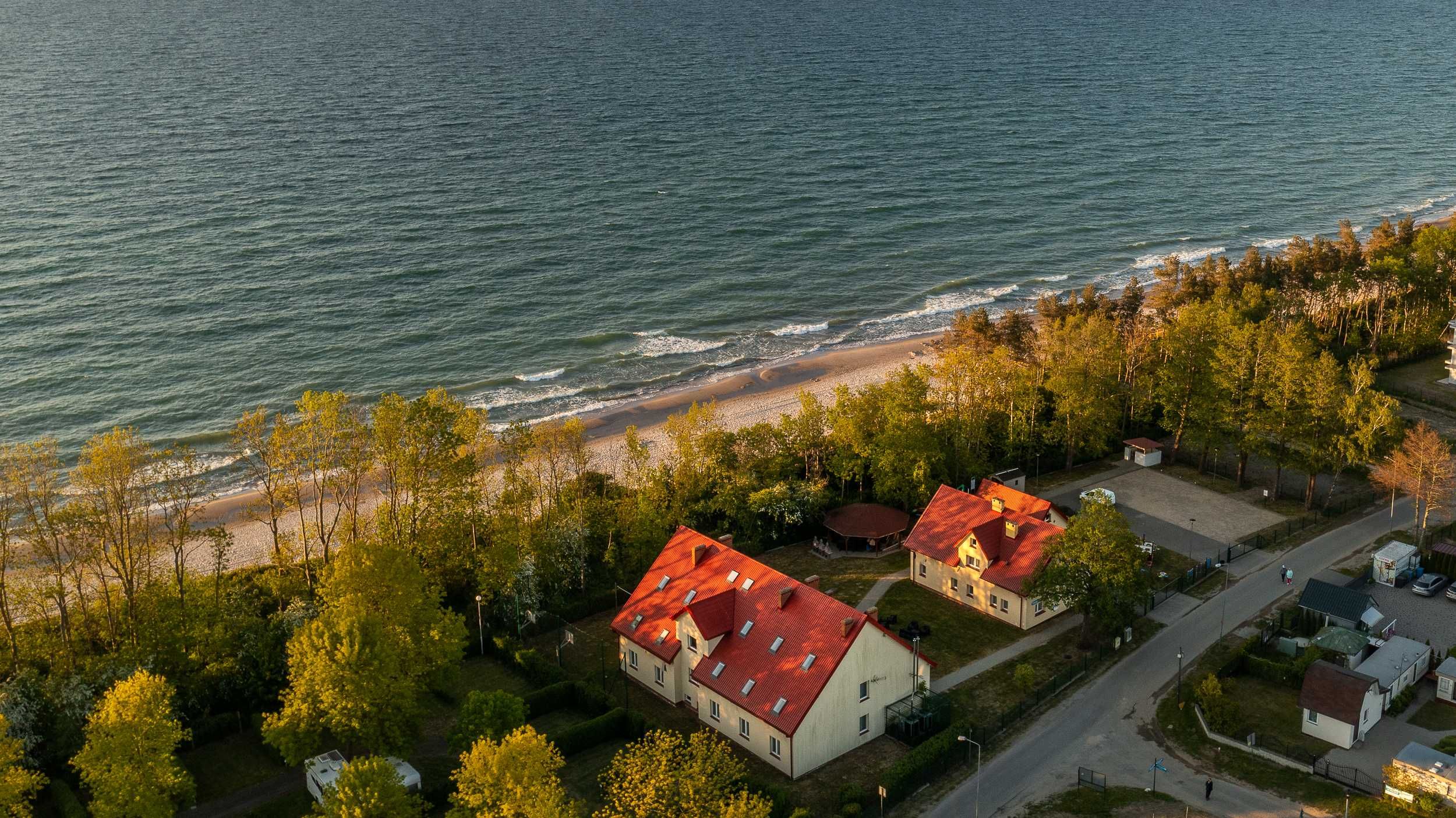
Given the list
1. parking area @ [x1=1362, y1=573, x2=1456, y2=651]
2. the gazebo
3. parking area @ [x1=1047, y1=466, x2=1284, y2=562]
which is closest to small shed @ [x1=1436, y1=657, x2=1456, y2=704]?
parking area @ [x1=1362, y1=573, x2=1456, y2=651]

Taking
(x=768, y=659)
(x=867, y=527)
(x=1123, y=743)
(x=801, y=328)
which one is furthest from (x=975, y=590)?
(x=801, y=328)

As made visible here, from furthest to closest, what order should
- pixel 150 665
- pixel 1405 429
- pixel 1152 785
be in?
pixel 1405 429, pixel 150 665, pixel 1152 785

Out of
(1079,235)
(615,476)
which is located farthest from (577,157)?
(615,476)

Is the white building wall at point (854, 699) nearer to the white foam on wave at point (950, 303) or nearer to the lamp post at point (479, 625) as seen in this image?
the lamp post at point (479, 625)

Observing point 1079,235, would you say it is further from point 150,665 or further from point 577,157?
point 150,665

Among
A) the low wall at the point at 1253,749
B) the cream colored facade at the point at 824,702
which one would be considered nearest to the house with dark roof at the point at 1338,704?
the low wall at the point at 1253,749

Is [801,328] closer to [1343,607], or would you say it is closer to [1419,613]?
[1343,607]
